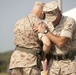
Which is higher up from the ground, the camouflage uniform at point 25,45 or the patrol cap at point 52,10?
the patrol cap at point 52,10

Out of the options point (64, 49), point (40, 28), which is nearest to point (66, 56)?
point (64, 49)

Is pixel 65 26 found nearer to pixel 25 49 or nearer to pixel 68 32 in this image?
pixel 68 32

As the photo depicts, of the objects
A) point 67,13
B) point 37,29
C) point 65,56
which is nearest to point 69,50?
point 65,56

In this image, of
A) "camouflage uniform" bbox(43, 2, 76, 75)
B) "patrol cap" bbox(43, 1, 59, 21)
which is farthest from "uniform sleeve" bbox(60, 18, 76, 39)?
"patrol cap" bbox(43, 1, 59, 21)

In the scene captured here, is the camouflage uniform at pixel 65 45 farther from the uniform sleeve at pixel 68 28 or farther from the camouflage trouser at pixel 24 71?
the camouflage trouser at pixel 24 71

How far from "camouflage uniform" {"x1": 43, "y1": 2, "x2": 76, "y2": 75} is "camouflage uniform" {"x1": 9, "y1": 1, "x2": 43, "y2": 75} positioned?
0.21 metres

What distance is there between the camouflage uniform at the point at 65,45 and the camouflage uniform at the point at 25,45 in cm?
21

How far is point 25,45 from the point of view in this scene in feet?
20.8

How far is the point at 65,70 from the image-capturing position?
6352mm

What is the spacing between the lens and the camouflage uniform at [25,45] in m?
6.29

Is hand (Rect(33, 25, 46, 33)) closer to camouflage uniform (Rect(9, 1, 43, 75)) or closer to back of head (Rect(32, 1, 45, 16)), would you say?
camouflage uniform (Rect(9, 1, 43, 75))

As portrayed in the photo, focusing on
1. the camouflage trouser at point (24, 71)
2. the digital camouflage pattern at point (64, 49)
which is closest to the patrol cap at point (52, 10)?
the digital camouflage pattern at point (64, 49)

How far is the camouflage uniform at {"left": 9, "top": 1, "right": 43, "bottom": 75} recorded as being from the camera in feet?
20.6

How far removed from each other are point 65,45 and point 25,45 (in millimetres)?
550
